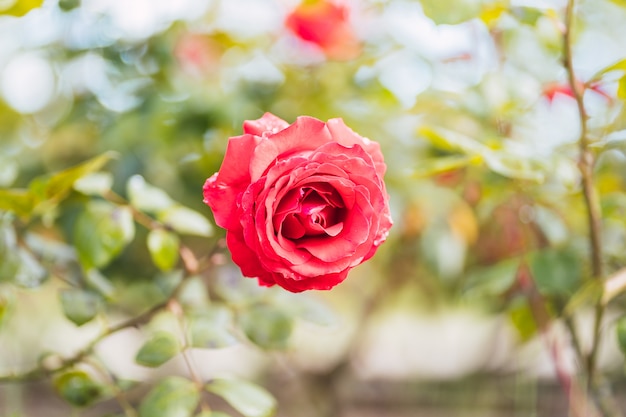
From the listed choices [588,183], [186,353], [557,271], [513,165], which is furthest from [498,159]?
[186,353]

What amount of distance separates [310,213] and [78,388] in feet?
1.13

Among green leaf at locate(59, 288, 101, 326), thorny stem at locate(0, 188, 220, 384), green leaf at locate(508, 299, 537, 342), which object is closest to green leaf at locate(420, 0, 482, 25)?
thorny stem at locate(0, 188, 220, 384)

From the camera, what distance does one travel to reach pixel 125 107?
0.97m

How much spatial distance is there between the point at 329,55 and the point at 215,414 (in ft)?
2.27

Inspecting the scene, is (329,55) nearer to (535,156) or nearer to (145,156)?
(145,156)

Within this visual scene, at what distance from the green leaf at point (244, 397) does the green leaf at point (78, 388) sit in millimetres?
120

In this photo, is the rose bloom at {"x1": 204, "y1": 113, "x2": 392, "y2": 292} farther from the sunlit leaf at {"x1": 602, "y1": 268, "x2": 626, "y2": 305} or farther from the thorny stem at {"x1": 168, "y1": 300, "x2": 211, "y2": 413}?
the sunlit leaf at {"x1": 602, "y1": 268, "x2": 626, "y2": 305}

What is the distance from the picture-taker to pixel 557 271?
0.71m

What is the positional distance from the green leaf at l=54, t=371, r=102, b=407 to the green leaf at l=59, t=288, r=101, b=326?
0.18ft

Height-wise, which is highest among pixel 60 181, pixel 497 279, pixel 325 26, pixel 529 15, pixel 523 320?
pixel 529 15

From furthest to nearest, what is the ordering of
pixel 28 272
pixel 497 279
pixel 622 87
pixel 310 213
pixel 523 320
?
pixel 523 320, pixel 497 279, pixel 28 272, pixel 622 87, pixel 310 213

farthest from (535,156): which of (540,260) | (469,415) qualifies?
(469,415)

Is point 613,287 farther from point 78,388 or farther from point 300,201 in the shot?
point 78,388

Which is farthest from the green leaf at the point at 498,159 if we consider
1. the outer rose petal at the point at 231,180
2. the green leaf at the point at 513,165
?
the outer rose petal at the point at 231,180
